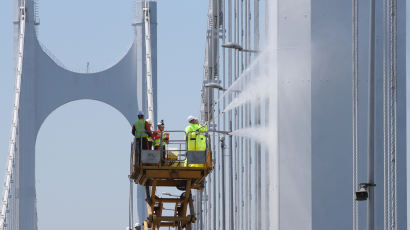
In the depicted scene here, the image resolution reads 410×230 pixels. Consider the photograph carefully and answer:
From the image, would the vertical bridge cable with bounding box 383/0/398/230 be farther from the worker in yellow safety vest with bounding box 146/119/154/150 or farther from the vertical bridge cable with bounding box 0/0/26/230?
the vertical bridge cable with bounding box 0/0/26/230

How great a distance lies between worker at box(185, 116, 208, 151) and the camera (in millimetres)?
19359

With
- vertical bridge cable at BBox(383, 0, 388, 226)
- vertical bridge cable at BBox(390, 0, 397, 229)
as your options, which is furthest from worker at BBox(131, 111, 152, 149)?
vertical bridge cable at BBox(390, 0, 397, 229)

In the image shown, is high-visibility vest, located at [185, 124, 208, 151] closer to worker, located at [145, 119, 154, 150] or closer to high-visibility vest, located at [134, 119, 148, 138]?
worker, located at [145, 119, 154, 150]

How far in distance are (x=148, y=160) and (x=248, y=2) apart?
503 cm

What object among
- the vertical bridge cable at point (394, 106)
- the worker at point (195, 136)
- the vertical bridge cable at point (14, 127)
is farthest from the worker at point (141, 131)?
the vertical bridge cable at point (14, 127)

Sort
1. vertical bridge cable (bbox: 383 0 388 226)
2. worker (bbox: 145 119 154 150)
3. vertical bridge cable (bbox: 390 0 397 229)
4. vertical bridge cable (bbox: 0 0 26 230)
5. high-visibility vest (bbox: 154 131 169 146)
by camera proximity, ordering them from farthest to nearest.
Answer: vertical bridge cable (bbox: 0 0 26 230) < high-visibility vest (bbox: 154 131 169 146) < worker (bbox: 145 119 154 150) < vertical bridge cable (bbox: 383 0 388 226) < vertical bridge cable (bbox: 390 0 397 229)

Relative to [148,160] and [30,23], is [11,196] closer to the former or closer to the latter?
[30,23]

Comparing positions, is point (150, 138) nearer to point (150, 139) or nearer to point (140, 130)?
point (150, 139)

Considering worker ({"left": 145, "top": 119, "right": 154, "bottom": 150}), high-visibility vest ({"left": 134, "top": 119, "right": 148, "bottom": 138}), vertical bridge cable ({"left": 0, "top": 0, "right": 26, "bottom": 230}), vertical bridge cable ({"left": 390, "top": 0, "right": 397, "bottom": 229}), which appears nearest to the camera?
vertical bridge cable ({"left": 390, "top": 0, "right": 397, "bottom": 229})

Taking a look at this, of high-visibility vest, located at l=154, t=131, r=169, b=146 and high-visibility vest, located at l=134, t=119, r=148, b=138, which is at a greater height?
high-visibility vest, located at l=134, t=119, r=148, b=138

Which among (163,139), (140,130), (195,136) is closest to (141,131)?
(140,130)

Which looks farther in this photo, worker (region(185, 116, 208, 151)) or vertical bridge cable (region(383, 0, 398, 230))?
worker (region(185, 116, 208, 151))

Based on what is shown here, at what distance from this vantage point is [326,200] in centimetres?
1582

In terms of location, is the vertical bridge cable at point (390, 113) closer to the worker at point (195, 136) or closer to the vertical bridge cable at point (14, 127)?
the worker at point (195, 136)
